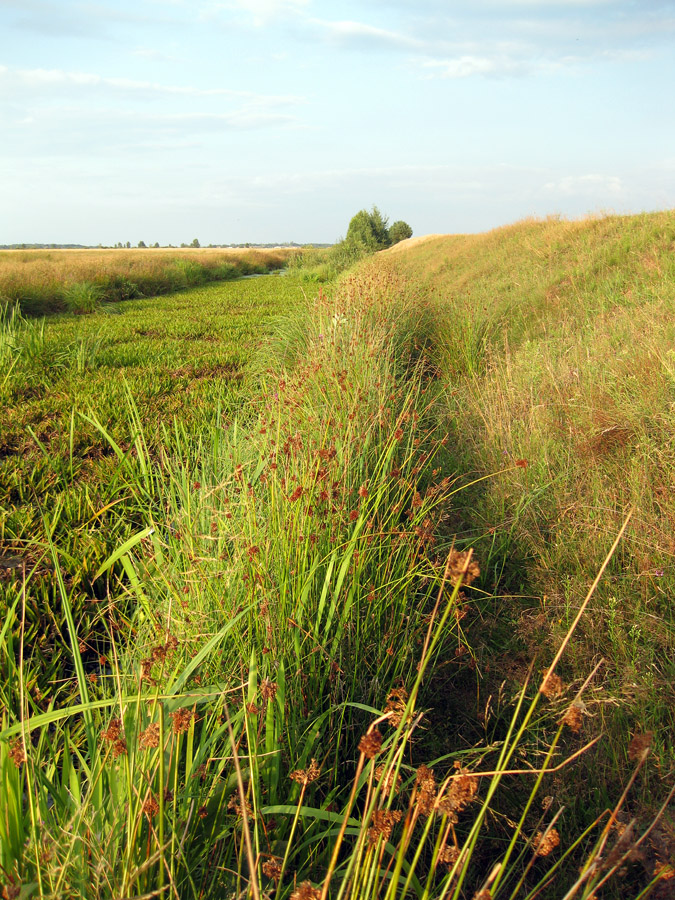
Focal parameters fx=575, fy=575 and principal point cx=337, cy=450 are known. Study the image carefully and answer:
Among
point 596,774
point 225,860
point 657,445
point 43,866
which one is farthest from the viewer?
point 657,445

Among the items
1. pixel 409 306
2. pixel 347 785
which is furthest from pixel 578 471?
pixel 409 306

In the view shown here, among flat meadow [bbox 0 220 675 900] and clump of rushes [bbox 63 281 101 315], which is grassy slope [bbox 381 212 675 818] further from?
clump of rushes [bbox 63 281 101 315]

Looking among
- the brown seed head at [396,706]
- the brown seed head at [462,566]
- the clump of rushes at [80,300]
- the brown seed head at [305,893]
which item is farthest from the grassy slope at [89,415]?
the brown seed head at [462,566]

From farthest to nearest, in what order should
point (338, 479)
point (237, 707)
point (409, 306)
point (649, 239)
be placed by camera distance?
point (649, 239) → point (409, 306) → point (338, 479) → point (237, 707)

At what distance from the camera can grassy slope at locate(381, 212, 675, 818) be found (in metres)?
1.97

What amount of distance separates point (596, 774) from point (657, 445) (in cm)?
198

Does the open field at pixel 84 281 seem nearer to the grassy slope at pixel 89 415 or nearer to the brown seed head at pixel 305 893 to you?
the grassy slope at pixel 89 415

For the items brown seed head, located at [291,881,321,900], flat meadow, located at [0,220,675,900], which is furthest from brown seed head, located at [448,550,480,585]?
brown seed head, located at [291,881,321,900]

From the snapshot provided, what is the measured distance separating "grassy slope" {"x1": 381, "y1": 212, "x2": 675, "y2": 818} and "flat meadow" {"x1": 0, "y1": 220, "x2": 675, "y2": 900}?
2cm

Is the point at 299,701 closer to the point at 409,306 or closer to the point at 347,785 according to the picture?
the point at 347,785

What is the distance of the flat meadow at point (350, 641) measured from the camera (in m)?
1.02

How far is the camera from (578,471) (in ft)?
10.5

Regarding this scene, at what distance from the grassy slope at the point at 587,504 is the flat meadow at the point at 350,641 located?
0.7 inches

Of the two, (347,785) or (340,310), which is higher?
(340,310)
